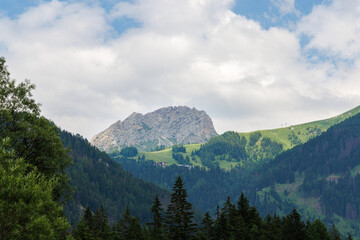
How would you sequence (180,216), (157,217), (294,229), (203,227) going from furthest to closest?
(294,229) < (203,227) < (157,217) < (180,216)

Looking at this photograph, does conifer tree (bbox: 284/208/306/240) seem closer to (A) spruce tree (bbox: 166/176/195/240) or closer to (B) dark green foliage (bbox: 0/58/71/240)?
(A) spruce tree (bbox: 166/176/195/240)

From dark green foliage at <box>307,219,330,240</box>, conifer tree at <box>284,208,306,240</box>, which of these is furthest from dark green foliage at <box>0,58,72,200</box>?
dark green foliage at <box>307,219,330,240</box>

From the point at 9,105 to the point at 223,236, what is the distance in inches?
2008

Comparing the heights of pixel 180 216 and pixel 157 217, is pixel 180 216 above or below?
above

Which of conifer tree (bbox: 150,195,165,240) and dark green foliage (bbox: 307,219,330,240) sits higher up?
conifer tree (bbox: 150,195,165,240)

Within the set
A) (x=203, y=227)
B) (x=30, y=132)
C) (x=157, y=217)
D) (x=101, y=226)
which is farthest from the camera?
(x=101, y=226)

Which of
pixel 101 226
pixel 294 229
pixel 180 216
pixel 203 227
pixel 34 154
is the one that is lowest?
pixel 294 229

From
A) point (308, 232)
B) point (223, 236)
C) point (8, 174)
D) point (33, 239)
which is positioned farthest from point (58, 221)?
point (308, 232)

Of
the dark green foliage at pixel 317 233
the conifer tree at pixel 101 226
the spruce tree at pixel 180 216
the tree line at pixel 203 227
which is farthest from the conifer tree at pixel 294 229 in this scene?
the conifer tree at pixel 101 226

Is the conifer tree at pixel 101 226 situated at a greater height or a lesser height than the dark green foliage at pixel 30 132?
lesser

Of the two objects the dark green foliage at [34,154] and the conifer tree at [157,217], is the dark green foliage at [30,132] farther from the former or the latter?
the conifer tree at [157,217]

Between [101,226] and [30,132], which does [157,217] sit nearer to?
[101,226]

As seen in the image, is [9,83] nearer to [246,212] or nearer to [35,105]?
[35,105]

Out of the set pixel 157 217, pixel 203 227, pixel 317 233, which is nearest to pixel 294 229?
pixel 317 233
